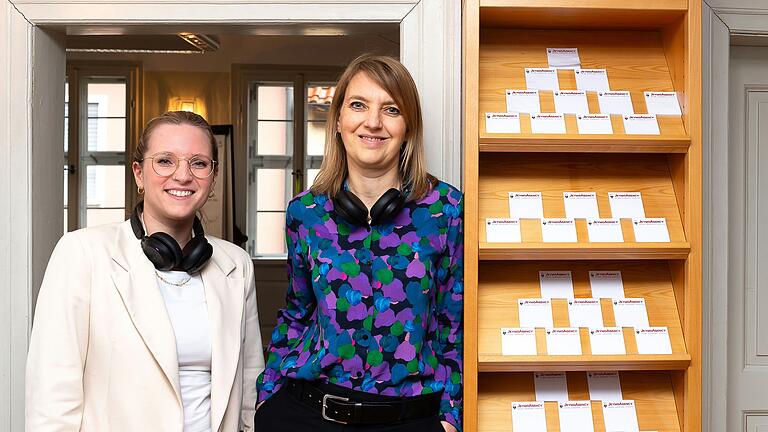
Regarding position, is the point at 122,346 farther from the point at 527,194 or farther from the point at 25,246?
the point at 527,194

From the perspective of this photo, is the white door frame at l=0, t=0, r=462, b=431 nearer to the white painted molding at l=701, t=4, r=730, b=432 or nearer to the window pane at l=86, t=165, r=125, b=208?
the white painted molding at l=701, t=4, r=730, b=432

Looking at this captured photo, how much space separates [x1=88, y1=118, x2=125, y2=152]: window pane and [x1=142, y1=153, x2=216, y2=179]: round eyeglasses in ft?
25.6

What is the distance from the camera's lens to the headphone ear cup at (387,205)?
89.0 inches

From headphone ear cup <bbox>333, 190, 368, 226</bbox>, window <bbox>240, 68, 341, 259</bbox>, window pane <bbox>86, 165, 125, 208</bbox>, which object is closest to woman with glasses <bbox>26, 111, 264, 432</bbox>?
headphone ear cup <bbox>333, 190, 368, 226</bbox>

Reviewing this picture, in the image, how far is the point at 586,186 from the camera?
2.53m

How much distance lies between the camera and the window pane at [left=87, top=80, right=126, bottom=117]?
9516mm

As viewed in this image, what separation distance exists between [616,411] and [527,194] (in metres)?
0.71

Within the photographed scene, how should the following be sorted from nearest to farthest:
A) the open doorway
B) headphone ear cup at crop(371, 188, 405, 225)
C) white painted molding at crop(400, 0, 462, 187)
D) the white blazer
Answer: the white blazer, headphone ear cup at crop(371, 188, 405, 225), white painted molding at crop(400, 0, 462, 187), the open doorway

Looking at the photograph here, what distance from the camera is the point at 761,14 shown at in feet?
9.80

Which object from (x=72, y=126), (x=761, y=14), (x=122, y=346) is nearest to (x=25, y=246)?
(x=122, y=346)

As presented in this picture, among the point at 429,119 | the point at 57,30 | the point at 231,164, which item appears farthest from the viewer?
the point at 231,164

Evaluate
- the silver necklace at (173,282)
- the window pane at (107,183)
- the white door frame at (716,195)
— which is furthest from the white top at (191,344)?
the window pane at (107,183)

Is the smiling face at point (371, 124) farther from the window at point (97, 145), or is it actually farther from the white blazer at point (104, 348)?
the window at point (97, 145)

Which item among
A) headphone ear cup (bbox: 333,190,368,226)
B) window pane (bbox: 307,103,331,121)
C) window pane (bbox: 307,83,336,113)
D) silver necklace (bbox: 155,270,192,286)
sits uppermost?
window pane (bbox: 307,83,336,113)
